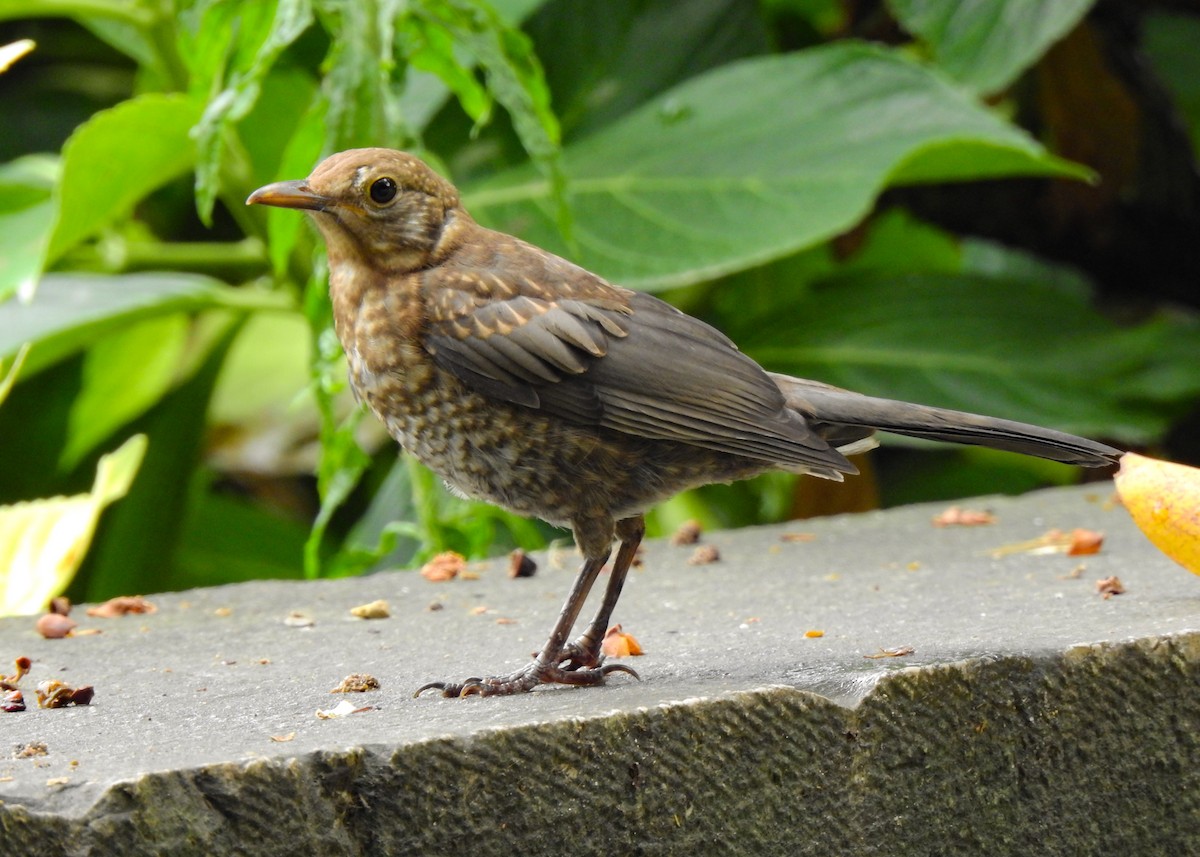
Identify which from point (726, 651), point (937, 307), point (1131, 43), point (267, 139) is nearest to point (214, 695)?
point (726, 651)

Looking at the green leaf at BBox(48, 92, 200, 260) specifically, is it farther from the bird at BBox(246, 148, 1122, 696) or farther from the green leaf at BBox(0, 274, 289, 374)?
the bird at BBox(246, 148, 1122, 696)

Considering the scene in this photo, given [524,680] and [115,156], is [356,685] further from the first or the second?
[115,156]

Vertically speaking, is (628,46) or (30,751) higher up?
(628,46)

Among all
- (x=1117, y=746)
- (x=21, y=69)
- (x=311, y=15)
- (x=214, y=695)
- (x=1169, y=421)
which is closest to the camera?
(x=1117, y=746)

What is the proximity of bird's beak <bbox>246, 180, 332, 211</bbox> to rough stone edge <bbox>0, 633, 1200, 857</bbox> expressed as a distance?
40.0 inches

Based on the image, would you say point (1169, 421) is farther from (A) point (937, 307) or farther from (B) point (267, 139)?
(B) point (267, 139)

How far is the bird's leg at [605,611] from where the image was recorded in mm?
2365

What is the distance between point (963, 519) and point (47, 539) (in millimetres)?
2144

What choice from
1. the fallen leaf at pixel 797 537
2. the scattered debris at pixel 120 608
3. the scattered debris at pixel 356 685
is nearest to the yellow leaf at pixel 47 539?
the scattered debris at pixel 120 608

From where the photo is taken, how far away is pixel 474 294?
2.44 m

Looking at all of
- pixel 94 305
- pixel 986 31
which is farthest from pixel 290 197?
pixel 986 31

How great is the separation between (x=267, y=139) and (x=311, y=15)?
4.53 feet

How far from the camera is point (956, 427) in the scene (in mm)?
2289

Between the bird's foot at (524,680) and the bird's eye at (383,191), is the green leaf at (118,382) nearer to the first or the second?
the bird's eye at (383,191)
